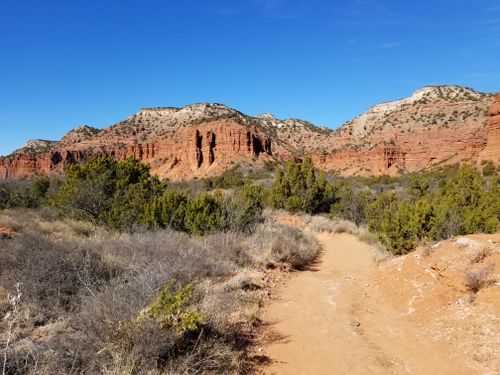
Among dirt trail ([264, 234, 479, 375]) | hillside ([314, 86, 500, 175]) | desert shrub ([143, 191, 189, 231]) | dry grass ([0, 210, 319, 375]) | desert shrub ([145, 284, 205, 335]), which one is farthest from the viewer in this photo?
hillside ([314, 86, 500, 175])

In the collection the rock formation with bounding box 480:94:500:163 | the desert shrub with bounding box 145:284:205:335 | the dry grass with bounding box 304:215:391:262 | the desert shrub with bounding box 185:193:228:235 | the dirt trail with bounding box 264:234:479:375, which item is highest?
the rock formation with bounding box 480:94:500:163

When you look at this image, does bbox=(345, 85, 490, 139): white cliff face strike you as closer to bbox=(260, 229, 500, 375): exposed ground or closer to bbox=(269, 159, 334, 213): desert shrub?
bbox=(269, 159, 334, 213): desert shrub

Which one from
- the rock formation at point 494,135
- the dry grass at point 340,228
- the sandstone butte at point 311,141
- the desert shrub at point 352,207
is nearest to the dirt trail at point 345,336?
the dry grass at point 340,228

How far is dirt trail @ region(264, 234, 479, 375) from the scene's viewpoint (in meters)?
5.66

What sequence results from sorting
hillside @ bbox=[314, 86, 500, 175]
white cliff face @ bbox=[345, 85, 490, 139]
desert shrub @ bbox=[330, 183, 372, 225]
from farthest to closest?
white cliff face @ bbox=[345, 85, 490, 139] → hillside @ bbox=[314, 86, 500, 175] → desert shrub @ bbox=[330, 183, 372, 225]

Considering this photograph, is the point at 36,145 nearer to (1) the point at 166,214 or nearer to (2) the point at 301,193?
(2) the point at 301,193

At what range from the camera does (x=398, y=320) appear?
7676 millimetres

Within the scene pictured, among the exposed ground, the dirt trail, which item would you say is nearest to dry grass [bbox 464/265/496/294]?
the exposed ground

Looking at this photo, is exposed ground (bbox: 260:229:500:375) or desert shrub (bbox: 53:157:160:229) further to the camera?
desert shrub (bbox: 53:157:160:229)

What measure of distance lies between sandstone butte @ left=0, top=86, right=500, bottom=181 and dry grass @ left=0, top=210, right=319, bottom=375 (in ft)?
133

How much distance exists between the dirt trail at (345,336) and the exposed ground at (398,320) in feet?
A: 0.05

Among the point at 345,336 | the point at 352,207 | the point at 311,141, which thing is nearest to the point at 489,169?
the point at 352,207

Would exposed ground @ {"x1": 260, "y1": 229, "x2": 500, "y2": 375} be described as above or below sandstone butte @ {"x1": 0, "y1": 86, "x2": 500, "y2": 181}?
below

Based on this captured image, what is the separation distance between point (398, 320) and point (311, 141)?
270 feet
